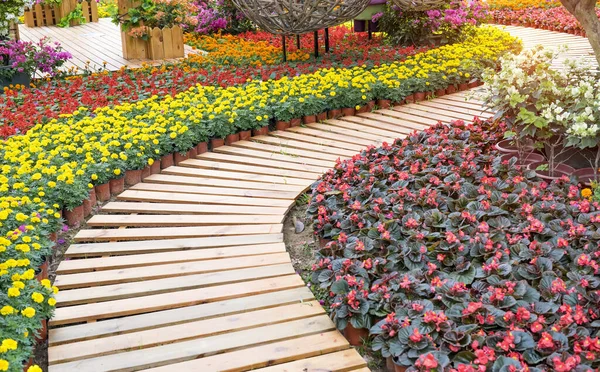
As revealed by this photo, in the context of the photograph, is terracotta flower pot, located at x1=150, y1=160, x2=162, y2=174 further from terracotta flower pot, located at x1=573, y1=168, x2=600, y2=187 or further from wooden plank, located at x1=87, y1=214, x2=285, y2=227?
terracotta flower pot, located at x1=573, y1=168, x2=600, y2=187

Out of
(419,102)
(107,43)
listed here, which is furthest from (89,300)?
(107,43)

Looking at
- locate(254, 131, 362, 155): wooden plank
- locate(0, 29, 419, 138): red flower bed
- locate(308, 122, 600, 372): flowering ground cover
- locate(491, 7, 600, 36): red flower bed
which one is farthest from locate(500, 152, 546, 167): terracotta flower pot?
locate(491, 7, 600, 36): red flower bed

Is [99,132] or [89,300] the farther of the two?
[99,132]

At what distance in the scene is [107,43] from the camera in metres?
9.16

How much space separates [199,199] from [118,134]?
836 millimetres

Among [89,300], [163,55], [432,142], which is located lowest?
[89,300]

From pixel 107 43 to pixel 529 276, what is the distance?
8039 millimetres

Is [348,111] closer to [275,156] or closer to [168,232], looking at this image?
[275,156]

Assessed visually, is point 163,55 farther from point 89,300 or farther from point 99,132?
point 89,300

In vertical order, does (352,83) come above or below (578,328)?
above

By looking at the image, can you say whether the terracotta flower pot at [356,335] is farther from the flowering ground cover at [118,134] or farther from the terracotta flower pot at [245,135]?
the terracotta flower pot at [245,135]

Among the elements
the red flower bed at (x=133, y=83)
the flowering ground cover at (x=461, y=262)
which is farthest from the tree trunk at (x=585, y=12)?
the red flower bed at (x=133, y=83)

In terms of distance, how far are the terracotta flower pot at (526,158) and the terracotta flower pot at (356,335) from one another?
1641 millimetres

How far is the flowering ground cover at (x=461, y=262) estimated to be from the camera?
2094 millimetres
